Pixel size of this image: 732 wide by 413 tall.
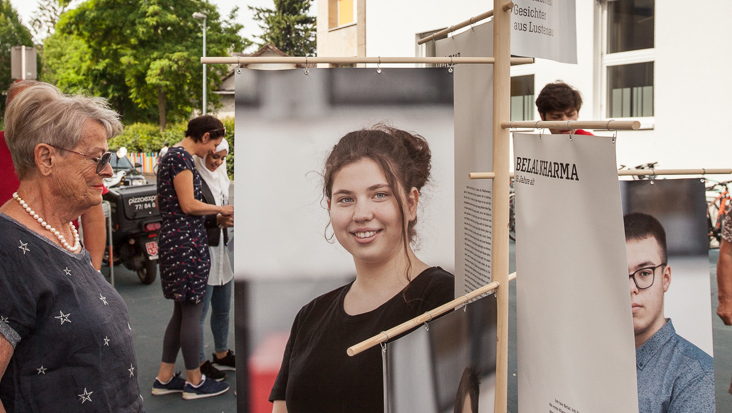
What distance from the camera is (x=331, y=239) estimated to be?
1875mm

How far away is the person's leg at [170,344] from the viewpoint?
3.87 meters

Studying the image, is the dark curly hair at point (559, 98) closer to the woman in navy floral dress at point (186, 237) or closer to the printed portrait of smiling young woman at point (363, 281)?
the printed portrait of smiling young woman at point (363, 281)

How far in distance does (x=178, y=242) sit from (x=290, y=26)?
2014 inches

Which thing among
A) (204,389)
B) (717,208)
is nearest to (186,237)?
(204,389)

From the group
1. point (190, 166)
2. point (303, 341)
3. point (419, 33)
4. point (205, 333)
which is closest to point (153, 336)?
point (205, 333)

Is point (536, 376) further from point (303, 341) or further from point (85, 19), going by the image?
point (85, 19)

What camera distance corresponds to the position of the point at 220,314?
4.30m

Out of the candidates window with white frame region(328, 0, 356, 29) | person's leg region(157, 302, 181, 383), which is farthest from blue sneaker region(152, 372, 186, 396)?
window with white frame region(328, 0, 356, 29)

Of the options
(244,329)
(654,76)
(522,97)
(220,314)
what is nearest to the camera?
(244,329)

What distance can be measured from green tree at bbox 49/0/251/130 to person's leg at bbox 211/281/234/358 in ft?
90.5

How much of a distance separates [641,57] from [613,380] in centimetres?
988

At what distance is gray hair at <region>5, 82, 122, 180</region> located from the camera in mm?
1788

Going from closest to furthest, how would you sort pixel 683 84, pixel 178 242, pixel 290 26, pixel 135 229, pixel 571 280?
pixel 571 280
pixel 178 242
pixel 135 229
pixel 683 84
pixel 290 26

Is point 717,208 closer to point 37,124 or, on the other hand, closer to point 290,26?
point 37,124
